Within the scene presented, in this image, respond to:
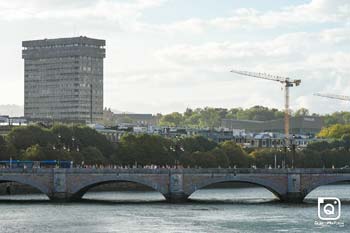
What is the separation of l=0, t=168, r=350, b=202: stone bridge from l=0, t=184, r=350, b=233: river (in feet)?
5.73

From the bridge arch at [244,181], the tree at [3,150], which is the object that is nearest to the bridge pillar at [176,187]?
the bridge arch at [244,181]

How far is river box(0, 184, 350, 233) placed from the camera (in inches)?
3684

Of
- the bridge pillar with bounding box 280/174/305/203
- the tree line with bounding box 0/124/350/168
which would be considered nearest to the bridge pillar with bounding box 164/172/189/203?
the bridge pillar with bounding box 280/174/305/203

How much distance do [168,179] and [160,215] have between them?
65.7 feet

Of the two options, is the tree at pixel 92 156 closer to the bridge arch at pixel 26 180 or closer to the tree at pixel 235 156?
the tree at pixel 235 156

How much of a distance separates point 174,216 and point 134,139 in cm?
7082

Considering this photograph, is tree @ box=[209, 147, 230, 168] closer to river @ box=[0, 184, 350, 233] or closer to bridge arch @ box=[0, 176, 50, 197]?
river @ box=[0, 184, 350, 233]

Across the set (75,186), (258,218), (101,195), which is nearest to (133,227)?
(258,218)

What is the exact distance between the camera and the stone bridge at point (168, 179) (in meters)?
123

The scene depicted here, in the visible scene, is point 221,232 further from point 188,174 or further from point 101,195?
point 101,195

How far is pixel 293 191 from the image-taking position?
12644 cm

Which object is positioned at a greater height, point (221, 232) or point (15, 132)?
point (15, 132)

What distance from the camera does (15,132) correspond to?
171750 millimetres

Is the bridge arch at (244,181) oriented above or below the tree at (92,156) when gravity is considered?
below
